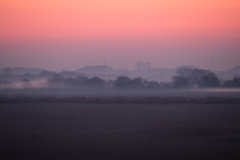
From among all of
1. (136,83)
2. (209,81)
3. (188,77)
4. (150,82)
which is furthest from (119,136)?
(188,77)

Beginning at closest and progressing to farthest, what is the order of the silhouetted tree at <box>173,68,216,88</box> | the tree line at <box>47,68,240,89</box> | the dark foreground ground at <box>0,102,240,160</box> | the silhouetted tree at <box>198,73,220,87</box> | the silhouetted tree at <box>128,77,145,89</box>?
1. the dark foreground ground at <box>0,102,240,160</box>
2. the silhouetted tree at <box>128,77,145,89</box>
3. the tree line at <box>47,68,240,89</box>
4. the silhouetted tree at <box>198,73,220,87</box>
5. the silhouetted tree at <box>173,68,216,88</box>

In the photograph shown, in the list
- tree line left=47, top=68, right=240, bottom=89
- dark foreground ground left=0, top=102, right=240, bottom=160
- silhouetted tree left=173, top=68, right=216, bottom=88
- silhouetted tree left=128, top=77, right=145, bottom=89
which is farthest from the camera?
silhouetted tree left=173, top=68, right=216, bottom=88

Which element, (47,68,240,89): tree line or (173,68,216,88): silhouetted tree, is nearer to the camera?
(47,68,240,89): tree line

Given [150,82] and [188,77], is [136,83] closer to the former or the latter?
[150,82]

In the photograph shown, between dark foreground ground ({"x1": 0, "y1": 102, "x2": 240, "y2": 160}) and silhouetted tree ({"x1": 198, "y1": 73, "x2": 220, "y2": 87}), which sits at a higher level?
silhouetted tree ({"x1": 198, "y1": 73, "x2": 220, "y2": 87})

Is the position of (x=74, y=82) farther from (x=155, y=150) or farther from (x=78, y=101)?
(x=155, y=150)

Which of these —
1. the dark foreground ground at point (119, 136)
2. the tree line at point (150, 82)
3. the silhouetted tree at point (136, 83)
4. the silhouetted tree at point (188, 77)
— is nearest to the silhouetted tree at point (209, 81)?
the tree line at point (150, 82)

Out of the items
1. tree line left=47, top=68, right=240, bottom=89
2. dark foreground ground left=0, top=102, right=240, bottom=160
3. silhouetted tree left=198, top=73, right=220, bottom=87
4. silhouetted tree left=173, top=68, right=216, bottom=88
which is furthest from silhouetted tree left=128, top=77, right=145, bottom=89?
dark foreground ground left=0, top=102, right=240, bottom=160

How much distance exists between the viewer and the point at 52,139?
14375 millimetres

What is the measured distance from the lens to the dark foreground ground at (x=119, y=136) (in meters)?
12.1

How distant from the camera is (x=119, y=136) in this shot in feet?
49.4

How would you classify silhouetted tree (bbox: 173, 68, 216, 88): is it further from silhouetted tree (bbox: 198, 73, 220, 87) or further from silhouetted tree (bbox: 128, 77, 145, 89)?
silhouetted tree (bbox: 128, 77, 145, 89)

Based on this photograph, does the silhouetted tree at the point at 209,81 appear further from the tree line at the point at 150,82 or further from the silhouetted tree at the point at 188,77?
the silhouetted tree at the point at 188,77

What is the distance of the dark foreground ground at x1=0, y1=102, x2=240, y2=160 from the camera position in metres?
12.1
